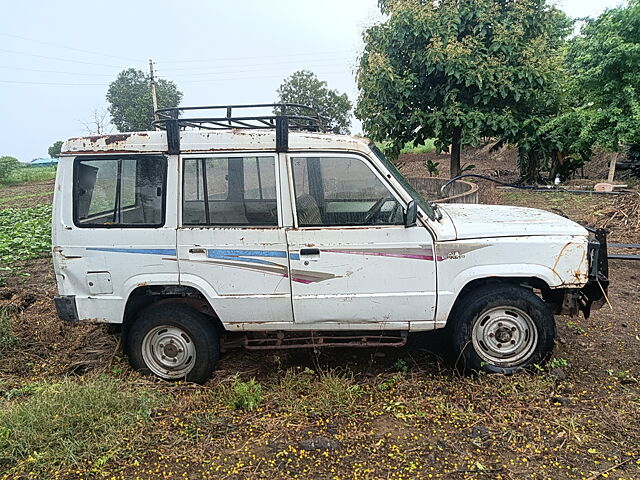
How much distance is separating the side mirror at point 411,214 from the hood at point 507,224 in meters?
0.40

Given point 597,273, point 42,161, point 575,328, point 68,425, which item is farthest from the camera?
point 42,161

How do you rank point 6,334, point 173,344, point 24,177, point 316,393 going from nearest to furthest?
point 316,393 → point 173,344 → point 6,334 → point 24,177

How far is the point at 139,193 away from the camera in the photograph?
4250 mm

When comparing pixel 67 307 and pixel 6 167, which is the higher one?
pixel 6 167

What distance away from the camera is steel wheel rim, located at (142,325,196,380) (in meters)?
4.42

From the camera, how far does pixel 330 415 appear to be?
3738mm

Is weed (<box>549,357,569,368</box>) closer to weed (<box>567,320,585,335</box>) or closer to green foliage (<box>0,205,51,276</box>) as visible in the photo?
weed (<box>567,320,585,335</box>)

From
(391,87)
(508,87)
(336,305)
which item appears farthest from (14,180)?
(336,305)

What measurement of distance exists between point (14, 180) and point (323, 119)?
31.1 meters

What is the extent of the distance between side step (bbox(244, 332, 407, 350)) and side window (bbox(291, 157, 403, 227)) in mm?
1045

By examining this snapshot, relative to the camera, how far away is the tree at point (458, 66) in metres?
9.91

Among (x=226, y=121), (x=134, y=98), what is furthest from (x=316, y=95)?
(x=226, y=121)

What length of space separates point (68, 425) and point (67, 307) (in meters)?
1.23

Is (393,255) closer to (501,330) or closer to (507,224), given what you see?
(507,224)
